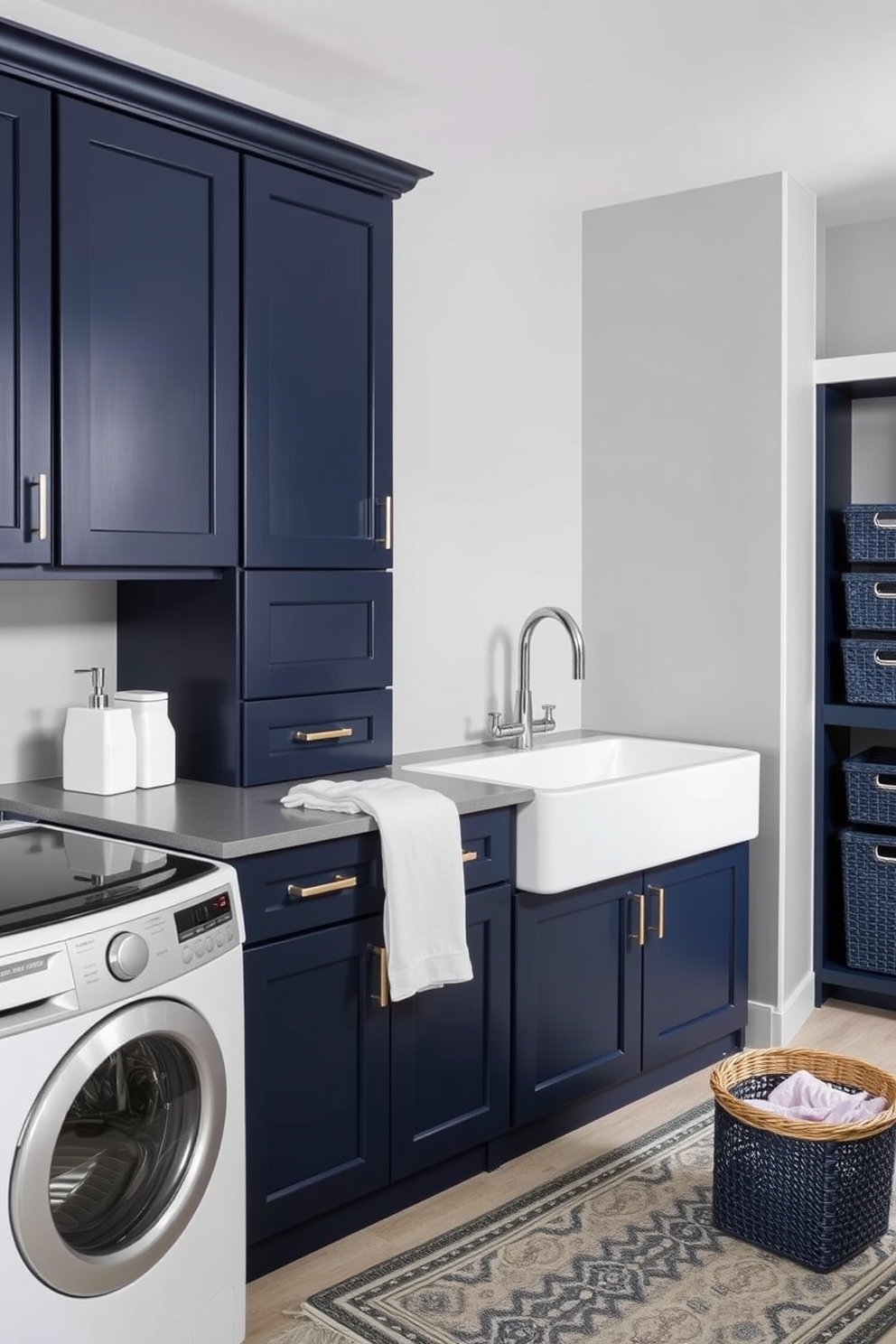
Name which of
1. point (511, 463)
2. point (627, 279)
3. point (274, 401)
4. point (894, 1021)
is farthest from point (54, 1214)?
point (627, 279)

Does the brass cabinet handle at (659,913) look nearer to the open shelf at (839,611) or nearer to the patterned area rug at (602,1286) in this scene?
the patterned area rug at (602,1286)

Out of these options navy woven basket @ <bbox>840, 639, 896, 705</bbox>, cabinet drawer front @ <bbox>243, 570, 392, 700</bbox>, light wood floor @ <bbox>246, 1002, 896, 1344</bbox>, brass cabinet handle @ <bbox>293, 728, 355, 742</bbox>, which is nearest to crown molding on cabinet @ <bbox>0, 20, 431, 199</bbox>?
cabinet drawer front @ <bbox>243, 570, 392, 700</bbox>

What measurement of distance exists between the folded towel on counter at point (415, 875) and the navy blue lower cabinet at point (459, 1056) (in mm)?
118

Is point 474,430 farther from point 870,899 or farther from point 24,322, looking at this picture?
point 870,899

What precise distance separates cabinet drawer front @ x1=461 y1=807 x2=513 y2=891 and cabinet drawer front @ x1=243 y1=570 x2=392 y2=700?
0.45m

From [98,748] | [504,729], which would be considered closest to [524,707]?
[504,729]

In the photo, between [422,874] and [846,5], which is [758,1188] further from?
[846,5]

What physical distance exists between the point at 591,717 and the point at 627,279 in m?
1.34

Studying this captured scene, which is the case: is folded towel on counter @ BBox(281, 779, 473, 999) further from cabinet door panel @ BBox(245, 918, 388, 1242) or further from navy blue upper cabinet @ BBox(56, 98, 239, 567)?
navy blue upper cabinet @ BBox(56, 98, 239, 567)

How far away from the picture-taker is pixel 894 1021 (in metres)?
3.83

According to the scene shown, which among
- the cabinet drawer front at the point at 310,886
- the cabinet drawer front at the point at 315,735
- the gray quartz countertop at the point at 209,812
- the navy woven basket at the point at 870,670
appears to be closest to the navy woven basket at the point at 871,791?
the navy woven basket at the point at 870,670

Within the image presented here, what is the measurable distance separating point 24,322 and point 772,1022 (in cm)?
268

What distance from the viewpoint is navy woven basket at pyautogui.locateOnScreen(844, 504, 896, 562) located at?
3740 millimetres

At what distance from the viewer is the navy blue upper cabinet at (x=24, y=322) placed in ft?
7.50
